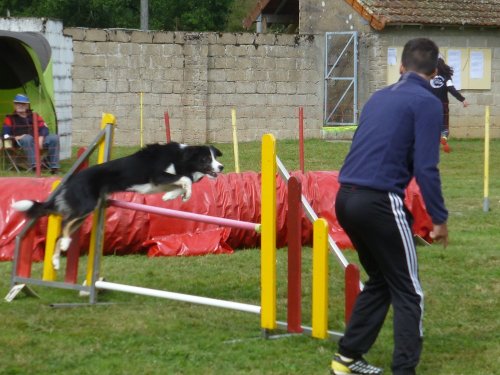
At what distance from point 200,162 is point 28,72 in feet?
33.6

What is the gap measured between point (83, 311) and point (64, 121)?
11.4m

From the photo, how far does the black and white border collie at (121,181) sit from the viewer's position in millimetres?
6918

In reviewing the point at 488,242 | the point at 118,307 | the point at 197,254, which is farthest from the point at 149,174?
the point at 488,242

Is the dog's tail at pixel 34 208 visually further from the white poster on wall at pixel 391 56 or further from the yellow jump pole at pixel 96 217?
the white poster on wall at pixel 391 56

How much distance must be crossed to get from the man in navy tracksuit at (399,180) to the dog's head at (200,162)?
2.39 meters

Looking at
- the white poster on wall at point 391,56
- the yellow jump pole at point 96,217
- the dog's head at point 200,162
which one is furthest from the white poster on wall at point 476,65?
the yellow jump pole at point 96,217

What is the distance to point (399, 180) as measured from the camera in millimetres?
4918

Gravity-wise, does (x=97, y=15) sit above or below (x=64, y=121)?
above

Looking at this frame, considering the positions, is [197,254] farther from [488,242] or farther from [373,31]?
[373,31]

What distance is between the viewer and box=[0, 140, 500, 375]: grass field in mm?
5531

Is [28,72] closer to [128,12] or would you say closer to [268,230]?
[268,230]

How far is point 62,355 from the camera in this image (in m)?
5.68

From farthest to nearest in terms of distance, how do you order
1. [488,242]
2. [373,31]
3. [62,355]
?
[373,31] < [488,242] < [62,355]

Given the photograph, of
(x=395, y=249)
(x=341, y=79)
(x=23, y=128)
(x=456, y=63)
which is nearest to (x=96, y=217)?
(x=395, y=249)
